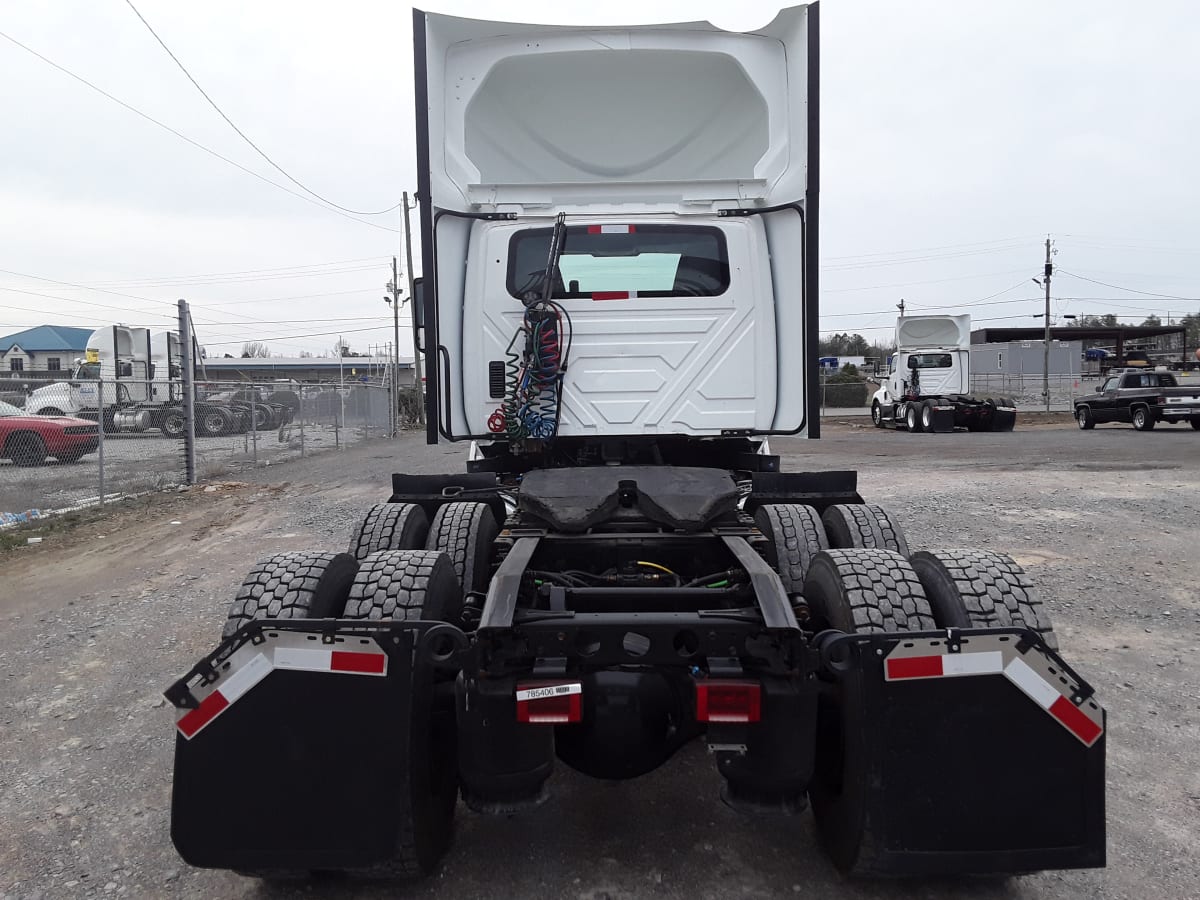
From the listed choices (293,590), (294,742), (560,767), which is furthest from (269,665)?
(560,767)

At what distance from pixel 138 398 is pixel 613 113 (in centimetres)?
1655

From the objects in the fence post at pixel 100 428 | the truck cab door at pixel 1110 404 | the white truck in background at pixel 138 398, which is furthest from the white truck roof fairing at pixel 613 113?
the truck cab door at pixel 1110 404

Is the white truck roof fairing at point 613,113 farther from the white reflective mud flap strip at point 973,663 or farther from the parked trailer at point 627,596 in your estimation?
the white reflective mud flap strip at point 973,663

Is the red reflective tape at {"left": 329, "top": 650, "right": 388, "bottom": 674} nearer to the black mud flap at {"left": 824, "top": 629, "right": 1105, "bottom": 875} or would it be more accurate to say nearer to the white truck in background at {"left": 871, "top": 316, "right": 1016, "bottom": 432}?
the black mud flap at {"left": 824, "top": 629, "right": 1105, "bottom": 875}

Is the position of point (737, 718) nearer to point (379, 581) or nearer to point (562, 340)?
point (379, 581)

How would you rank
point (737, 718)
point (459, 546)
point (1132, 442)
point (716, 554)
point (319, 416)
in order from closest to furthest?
point (737, 718), point (716, 554), point (459, 546), point (1132, 442), point (319, 416)

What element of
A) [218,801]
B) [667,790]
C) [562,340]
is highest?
[562,340]

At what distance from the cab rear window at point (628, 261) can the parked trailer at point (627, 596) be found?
0.06ft

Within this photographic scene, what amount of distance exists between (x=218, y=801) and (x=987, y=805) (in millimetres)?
2186

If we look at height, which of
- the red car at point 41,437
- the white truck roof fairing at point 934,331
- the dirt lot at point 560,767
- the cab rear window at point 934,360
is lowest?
the dirt lot at point 560,767

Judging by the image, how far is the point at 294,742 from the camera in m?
2.37

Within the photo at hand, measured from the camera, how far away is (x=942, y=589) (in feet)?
9.00

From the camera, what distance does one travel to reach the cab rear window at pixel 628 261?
4555 millimetres

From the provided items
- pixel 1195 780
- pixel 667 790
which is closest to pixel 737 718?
pixel 667 790
